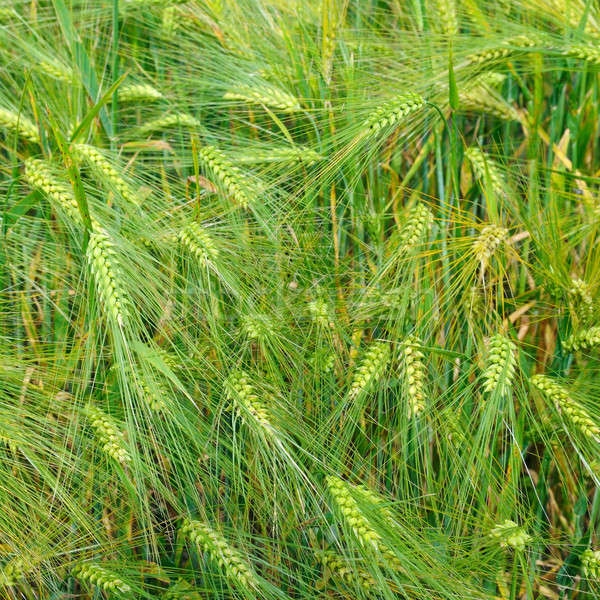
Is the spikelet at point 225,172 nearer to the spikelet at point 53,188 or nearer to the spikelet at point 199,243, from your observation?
the spikelet at point 199,243

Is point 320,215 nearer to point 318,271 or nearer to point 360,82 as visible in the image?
point 318,271

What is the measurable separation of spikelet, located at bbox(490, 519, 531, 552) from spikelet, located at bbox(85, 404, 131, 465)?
0.51 meters

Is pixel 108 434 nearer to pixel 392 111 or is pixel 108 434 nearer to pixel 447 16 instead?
pixel 392 111

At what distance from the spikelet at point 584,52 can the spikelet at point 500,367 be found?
0.53m

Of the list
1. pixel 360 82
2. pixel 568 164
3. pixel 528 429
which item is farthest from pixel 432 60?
pixel 528 429

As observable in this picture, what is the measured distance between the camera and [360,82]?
1219 mm

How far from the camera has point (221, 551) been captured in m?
0.90

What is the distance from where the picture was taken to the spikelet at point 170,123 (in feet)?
3.94

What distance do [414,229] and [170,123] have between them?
1.62 feet

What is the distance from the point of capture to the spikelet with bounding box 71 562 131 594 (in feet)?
2.87

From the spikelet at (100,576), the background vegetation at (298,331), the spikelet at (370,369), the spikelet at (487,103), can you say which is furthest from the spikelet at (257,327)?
the spikelet at (487,103)

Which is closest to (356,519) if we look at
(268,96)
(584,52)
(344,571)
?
(344,571)

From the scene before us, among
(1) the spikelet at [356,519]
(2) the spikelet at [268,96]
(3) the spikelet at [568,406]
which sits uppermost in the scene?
(2) the spikelet at [268,96]

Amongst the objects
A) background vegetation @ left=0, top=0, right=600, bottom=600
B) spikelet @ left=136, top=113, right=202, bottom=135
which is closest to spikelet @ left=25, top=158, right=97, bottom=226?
background vegetation @ left=0, top=0, right=600, bottom=600
